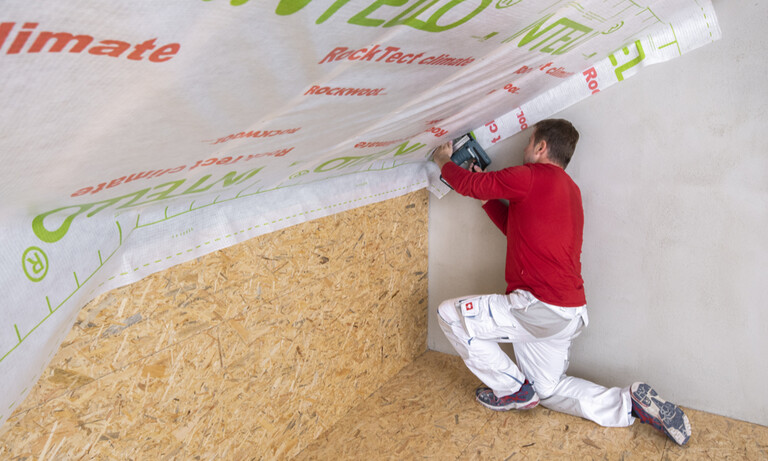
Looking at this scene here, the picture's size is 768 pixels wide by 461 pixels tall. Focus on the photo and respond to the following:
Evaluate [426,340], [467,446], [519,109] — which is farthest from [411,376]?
[519,109]

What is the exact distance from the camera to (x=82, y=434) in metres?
1.39

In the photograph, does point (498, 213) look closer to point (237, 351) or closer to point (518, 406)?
point (518, 406)

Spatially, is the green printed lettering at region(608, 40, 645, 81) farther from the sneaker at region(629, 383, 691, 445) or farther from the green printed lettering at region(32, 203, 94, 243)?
the green printed lettering at region(32, 203, 94, 243)

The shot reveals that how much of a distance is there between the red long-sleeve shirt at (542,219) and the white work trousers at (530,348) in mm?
91

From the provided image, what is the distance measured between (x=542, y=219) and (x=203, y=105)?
67.0 inches

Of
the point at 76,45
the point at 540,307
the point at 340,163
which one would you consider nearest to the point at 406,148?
the point at 340,163

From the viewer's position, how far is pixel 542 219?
2195 mm

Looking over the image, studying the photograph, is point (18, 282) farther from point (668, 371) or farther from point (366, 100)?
point (668, 371)

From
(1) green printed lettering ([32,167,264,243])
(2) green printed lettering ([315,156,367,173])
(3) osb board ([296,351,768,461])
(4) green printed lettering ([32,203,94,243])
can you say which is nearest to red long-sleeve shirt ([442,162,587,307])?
(2) green printed lettering ([315,156,367,173])

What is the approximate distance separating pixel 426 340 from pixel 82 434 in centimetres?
207

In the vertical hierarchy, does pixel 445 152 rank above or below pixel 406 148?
below

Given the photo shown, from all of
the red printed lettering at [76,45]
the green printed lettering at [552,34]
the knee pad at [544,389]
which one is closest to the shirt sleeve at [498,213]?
the knee pad at [544,389]

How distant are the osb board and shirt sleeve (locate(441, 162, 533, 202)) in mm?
1094

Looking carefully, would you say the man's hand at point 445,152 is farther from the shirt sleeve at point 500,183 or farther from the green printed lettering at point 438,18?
the green printed lettering at point 438,18
